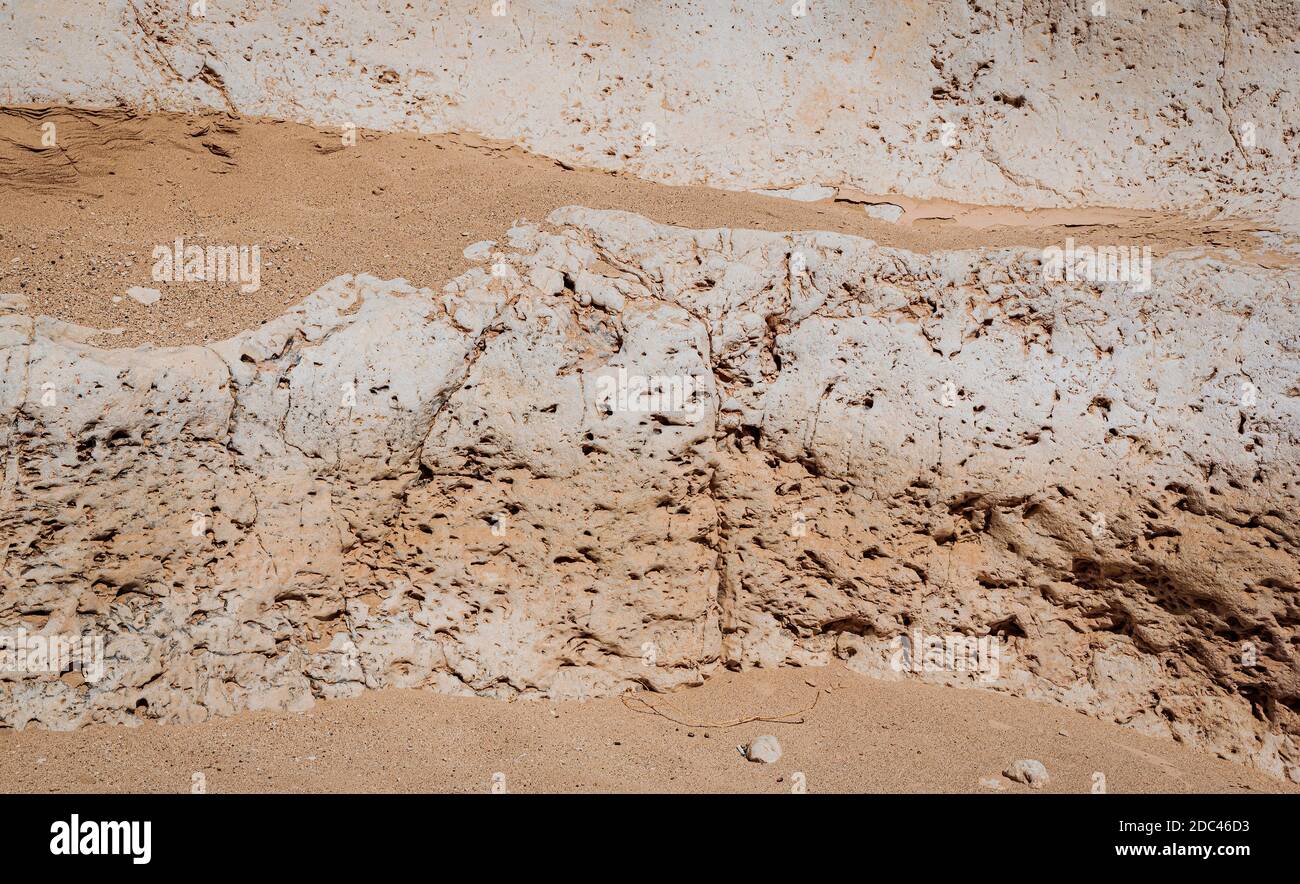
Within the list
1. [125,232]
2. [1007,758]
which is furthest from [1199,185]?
[125,232]

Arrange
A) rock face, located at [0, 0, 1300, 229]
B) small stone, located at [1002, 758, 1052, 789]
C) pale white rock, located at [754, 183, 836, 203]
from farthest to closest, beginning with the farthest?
pale white rock, located at [754, 183, 836, 203] → rock face, located at [0, 0, 1300, 229] → small stone, located at [1002, 758, 1052, 789]

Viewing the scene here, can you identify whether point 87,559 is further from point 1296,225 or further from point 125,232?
point 1296,225

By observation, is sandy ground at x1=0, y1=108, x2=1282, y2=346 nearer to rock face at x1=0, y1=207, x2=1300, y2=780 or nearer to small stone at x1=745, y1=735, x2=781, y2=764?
rock face at x1=0, y1=207, x2=1300, y2=780

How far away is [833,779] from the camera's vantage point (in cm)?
361

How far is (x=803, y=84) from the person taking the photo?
544 cm

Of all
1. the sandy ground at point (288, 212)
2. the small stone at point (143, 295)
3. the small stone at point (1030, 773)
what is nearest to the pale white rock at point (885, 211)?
the sandy ground at point (288, 212)

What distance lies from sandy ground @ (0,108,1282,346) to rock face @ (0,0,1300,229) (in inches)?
7.3

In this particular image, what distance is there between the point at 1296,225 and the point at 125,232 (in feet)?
18.2

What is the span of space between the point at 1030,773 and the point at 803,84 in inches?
153

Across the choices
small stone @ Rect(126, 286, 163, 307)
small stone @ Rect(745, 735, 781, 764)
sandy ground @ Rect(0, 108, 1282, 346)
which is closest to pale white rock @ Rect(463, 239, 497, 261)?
sandy ground @ Rect(0, 108, 1282, 346)

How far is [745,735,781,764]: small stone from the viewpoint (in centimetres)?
367

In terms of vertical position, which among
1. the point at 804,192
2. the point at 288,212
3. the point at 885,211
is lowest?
the point at 288,212

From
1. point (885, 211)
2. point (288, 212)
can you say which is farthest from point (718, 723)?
point (288, 212)

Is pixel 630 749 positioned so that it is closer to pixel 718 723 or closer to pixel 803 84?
pixel 718 723
